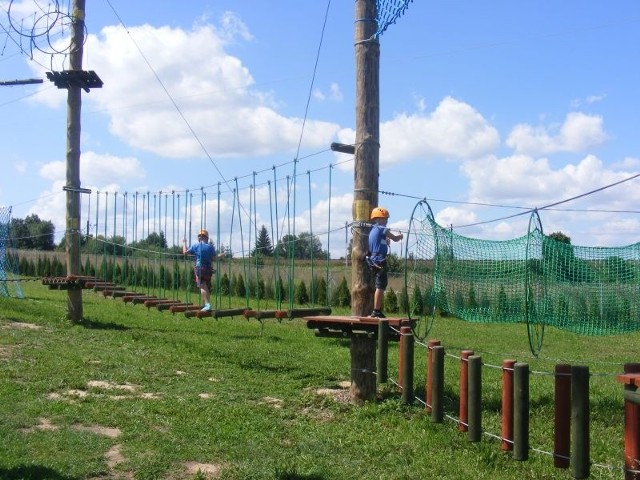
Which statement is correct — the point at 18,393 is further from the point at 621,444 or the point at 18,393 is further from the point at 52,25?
the point at 52,25

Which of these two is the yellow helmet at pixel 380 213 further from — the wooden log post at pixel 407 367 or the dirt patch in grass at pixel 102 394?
the dirt patch in grass at pixel 102 394

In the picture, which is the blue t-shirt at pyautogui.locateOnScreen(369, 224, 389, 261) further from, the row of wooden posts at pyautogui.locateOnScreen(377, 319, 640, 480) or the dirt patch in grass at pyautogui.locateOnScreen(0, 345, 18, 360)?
the dirt patch in grass at pyautogui.locateOnScreen(0, 345, 18, 360)

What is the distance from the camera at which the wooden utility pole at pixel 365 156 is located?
28.1 feet

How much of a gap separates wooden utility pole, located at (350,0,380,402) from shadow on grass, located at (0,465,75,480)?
3407 mm

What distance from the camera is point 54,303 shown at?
19.3 meters

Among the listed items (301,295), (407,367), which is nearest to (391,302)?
(301,295)

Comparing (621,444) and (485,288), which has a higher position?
(485,288)

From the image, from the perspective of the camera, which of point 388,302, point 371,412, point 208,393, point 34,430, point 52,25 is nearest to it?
point 34,430

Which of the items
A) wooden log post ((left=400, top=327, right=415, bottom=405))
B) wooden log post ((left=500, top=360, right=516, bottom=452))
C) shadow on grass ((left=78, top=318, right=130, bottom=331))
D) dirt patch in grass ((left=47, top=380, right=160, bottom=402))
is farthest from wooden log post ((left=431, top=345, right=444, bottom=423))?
shadow on grass ((left=78, top=318, right=130, bottom=331))

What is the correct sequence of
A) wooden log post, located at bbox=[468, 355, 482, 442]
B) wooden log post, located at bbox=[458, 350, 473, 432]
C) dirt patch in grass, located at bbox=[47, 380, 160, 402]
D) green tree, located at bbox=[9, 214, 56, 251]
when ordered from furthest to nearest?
green tree, located at bbox=[9, 214, 56, 251] → dirt patch in grass, located at bbox=[47, 380, 160, 402] → wooden log post, located at bbox=[458, 350, 473, 432] → wooden log post, located at bbox=[468, 355, 482, 442]

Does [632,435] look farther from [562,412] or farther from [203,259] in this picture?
[203,259]

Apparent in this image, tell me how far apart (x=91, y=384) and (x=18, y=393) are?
0.89 m

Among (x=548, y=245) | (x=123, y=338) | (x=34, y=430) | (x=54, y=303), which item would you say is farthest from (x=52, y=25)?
(x=548, y=245)

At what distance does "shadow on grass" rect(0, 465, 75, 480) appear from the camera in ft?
19.7
